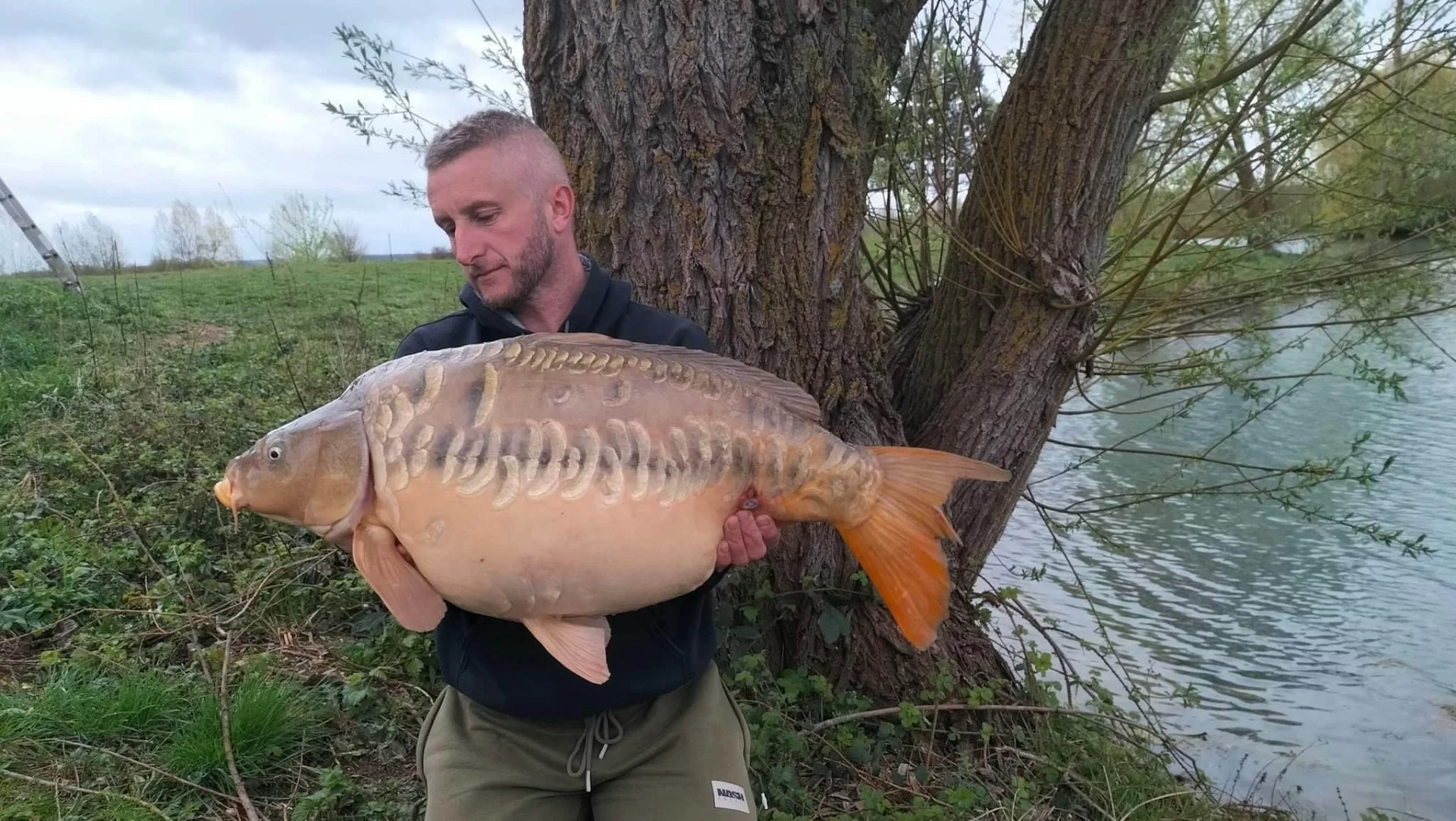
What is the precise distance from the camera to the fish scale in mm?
1316

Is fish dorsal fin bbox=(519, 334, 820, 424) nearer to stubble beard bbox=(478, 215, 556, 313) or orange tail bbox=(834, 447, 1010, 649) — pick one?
orange tail bbox=(834, 447, 1010, 649)

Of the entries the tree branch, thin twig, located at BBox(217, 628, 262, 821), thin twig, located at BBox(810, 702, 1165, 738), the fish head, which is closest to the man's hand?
the fish head

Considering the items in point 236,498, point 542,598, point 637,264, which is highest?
point 637,264

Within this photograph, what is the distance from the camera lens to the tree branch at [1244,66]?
1971 mm

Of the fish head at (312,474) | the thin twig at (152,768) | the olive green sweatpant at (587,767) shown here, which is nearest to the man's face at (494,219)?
the fish head at (312,474)

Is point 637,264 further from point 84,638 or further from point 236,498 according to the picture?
point 84,638

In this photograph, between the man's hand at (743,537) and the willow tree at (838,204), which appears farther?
the willow tree at (838,204)

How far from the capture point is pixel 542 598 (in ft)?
4.42

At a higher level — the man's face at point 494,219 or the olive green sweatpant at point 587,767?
the man's face at point 494,219

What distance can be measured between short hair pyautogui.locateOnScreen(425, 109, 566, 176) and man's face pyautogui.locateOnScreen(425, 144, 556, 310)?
15 mm

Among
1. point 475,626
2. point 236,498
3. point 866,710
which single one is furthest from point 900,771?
point 236,498

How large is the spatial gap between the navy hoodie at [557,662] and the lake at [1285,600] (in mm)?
1569

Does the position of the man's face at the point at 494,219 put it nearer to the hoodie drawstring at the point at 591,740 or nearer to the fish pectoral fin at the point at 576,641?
the fish pectoral fin at the point at 576,641

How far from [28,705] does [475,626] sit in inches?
46.2
